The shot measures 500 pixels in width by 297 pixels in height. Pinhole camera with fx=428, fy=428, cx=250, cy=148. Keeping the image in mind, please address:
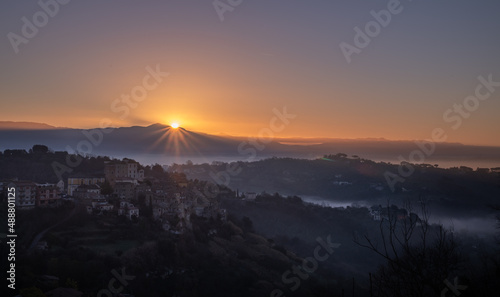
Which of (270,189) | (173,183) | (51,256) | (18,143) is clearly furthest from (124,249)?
(270,189)

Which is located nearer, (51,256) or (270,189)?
(51,256)

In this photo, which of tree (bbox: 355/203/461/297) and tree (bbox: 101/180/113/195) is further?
tree (bbox: 101/180/113/195)

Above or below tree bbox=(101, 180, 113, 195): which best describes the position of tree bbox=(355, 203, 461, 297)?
above

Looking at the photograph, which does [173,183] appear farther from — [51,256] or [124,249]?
[51,256]

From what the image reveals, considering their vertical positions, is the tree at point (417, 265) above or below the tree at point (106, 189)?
above

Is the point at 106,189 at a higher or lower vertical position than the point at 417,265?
lower

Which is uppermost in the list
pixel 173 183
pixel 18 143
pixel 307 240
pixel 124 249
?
pixel 18 143

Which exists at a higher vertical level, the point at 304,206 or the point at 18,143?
the point at 18,143

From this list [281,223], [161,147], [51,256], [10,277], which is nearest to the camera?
[10,277]

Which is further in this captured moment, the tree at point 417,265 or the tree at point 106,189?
the tree at point 106,189

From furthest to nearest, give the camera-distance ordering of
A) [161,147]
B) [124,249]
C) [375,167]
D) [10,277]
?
[375,167] < [161,147] < [124,249] < [10,277]

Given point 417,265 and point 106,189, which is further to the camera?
point 106,189
